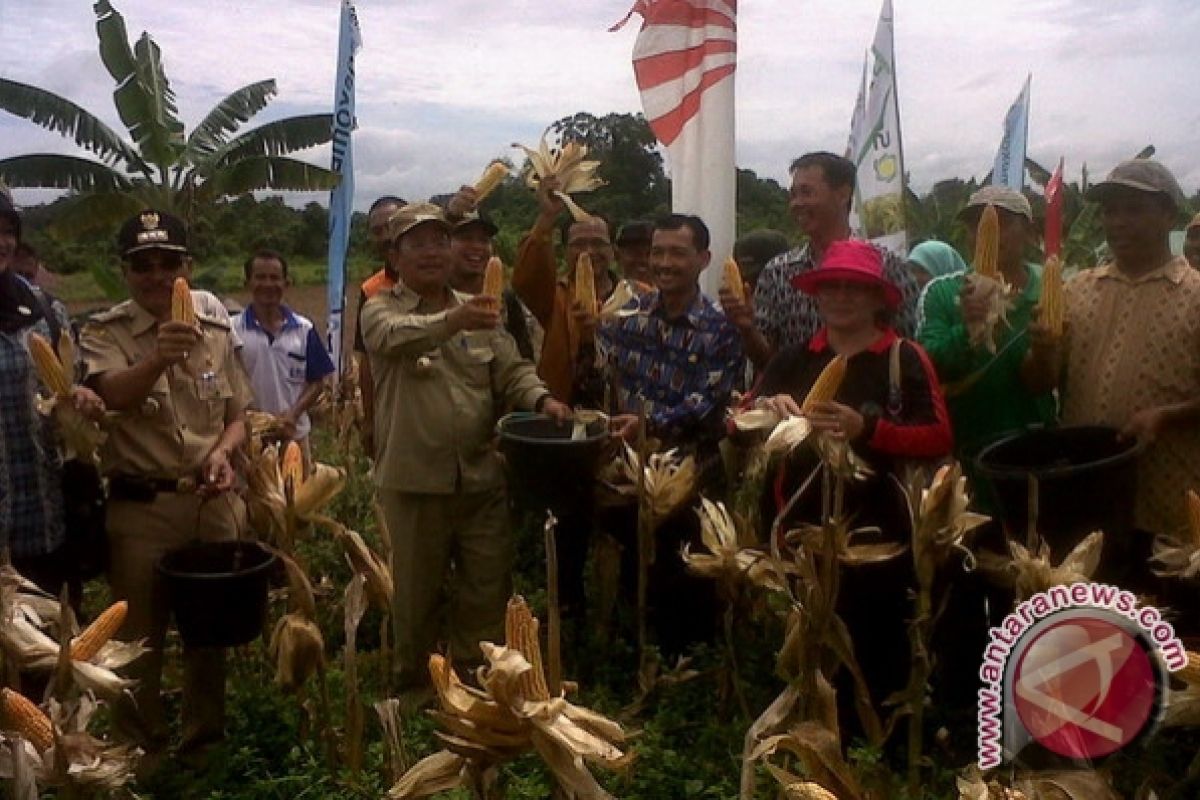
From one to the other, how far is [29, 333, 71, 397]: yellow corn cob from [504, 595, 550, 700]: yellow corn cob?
6.37ft

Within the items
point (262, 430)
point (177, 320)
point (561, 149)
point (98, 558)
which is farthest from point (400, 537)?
point (561, 149)

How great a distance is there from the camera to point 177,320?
124 inches

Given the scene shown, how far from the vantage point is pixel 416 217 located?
385 centimetres

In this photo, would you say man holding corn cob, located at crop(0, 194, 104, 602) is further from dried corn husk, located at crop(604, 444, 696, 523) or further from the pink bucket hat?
the pink bucket hat

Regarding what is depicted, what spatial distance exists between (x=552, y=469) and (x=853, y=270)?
113 cm

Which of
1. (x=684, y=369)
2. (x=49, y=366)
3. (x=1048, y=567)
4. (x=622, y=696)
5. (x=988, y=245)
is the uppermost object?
(x=988, y=245)

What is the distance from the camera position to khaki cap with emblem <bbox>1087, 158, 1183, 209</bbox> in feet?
10.5

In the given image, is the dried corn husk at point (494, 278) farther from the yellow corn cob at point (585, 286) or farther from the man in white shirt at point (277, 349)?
the man in white shirt at point (277, 349)

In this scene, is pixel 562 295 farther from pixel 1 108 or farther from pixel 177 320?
pixel 1 108

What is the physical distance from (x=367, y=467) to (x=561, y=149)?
9.99ft

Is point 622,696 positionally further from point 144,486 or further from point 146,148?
point 146,148

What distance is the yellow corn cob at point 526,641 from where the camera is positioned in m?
1.87

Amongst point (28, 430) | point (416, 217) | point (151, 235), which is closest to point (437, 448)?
point (416, 217)

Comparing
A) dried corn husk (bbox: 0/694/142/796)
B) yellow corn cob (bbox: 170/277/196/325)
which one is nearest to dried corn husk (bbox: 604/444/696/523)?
yellow corn cob (bbox: 170/277/196/325)
